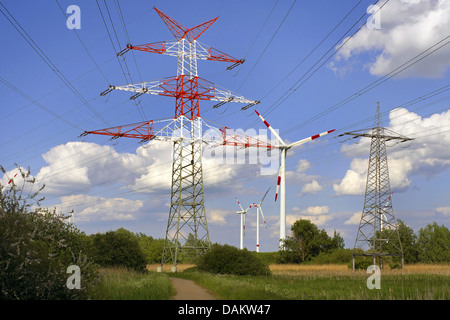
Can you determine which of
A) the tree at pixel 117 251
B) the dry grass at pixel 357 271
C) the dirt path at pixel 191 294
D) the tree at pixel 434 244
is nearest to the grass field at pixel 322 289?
the dirt path at pixel 191 294

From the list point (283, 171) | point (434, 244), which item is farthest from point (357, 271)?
point (434, 244)

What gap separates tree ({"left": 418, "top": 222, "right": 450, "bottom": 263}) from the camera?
81938 millimetres

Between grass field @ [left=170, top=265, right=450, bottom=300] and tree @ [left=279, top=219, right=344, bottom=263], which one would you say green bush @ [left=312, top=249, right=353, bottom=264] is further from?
grass field @ [left=170, top=265, right=450, bottom=300]

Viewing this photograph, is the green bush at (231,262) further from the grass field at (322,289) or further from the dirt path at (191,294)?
the dirt path at (191,294)

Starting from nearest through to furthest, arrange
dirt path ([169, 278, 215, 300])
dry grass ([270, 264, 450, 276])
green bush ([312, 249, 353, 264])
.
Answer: dirt path ([169, 278, 215, 300]) → dry grass ([270, 264, 450, 276]) → green bush ([312, 249, 353, 264])

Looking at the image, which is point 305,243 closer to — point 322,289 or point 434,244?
point 434,244

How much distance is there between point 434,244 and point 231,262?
6112cm

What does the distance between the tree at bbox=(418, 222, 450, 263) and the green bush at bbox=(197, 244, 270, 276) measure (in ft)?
157

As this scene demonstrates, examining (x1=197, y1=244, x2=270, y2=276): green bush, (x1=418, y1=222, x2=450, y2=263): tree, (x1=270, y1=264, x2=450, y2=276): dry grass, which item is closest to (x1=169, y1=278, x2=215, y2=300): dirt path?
(x1=197, y1=244, x2=270, y2=276): green bush

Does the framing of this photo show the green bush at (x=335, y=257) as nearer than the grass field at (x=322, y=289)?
No

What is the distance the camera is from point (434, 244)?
87312mm

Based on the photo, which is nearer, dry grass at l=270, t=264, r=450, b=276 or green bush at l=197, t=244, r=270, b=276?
green bush at l=197, t=244, r=270, b=276

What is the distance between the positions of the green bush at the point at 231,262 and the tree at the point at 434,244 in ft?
157

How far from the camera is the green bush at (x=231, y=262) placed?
1754 inches
